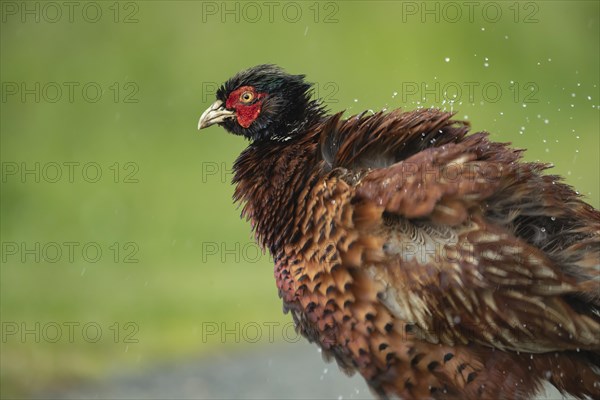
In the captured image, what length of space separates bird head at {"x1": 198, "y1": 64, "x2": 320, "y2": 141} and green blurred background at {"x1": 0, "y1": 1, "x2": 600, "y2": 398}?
320cm

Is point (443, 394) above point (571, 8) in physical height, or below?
below

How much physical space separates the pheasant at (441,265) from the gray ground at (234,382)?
2591 mm

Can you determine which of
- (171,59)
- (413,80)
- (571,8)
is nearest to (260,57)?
(171,59)

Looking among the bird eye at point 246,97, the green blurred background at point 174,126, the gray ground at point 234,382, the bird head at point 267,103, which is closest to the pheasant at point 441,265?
the bird head at point 267,103

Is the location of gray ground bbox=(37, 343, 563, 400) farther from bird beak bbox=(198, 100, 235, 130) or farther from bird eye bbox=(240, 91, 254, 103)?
bird eye bbox=(240, 91, 254, 103)

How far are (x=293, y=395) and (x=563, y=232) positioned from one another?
3239 mm

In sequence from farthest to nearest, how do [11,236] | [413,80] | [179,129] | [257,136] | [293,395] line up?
[413,80] < [179,129] < [11,236] < [293,395] < [257,136]

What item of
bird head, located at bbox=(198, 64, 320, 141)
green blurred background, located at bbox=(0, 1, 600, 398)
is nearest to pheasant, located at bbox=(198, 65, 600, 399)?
bird head, located at bbox=(198, 64, 320, 141)

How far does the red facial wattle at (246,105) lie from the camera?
521 centimetres

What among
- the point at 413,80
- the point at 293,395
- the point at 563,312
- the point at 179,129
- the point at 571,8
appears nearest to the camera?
the point at 563,312

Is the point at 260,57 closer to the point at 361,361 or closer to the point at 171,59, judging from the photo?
the point at 171,59

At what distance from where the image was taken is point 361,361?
15.5 feet

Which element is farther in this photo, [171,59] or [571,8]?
[571,8]

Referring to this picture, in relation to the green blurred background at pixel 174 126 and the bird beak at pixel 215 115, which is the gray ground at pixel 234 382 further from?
the bird beak at pixel 215 115
